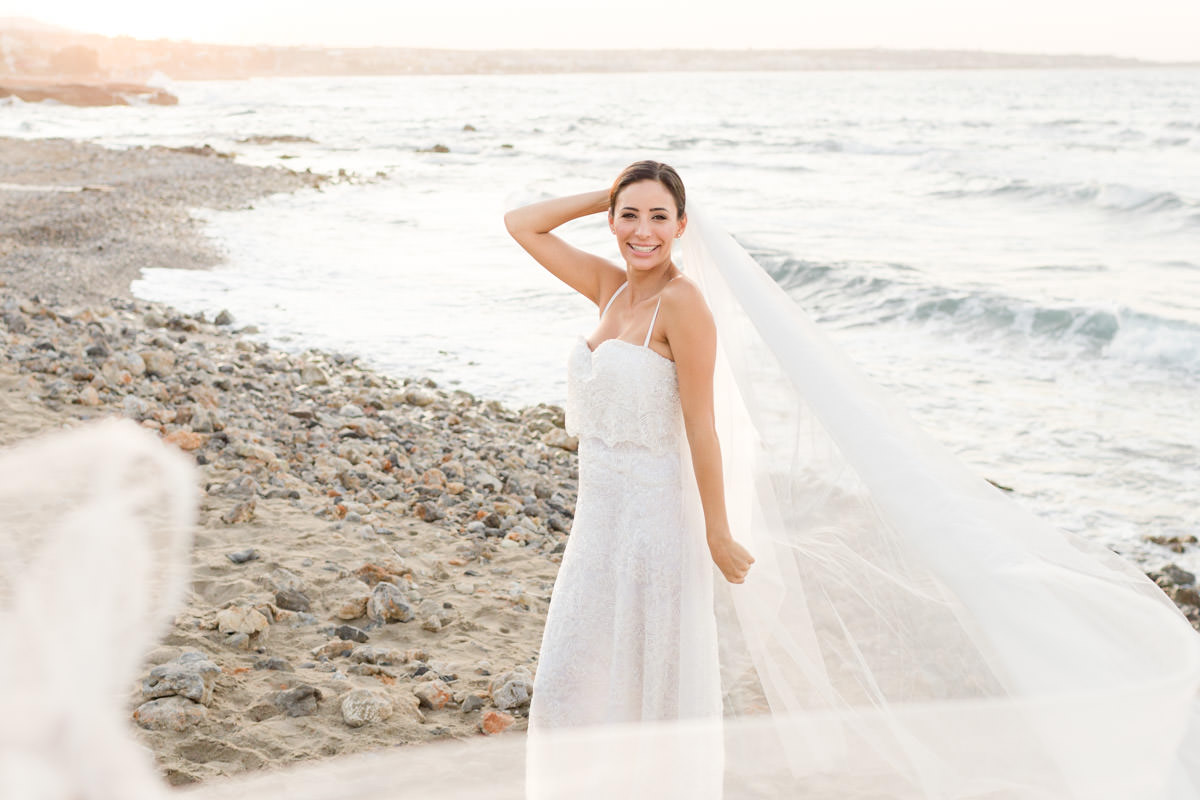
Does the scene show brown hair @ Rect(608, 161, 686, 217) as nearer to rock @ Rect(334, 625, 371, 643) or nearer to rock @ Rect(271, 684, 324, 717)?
rock @ Rect(271, 684, 324, 717)

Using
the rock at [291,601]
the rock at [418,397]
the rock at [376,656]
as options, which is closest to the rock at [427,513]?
the rock at [291,601]

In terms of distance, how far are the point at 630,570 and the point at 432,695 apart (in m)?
1.43

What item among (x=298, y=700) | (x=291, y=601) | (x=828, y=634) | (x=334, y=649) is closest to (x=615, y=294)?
(x=828, y=634)

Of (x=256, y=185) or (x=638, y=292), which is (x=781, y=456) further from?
(x=256, y=185)

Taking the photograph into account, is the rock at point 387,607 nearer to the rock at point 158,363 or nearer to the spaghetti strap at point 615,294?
the spaghetti strap at point 615,294

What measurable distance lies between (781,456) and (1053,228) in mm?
19357

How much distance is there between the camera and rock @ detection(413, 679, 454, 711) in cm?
376

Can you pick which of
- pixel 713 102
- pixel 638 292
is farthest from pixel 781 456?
pixel 713 102

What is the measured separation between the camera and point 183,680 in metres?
3.53

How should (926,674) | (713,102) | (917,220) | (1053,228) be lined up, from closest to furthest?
(926,674), (1053,228), (917,220), (713,102)

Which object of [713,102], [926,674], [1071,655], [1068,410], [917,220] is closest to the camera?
[1071,655]

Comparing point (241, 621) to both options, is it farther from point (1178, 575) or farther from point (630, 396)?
point (1178, 575)

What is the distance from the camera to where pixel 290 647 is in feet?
13.4

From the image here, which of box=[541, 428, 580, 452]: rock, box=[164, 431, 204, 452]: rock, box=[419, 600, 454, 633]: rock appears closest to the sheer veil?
box=[419, 600, 454, 633]: rock
